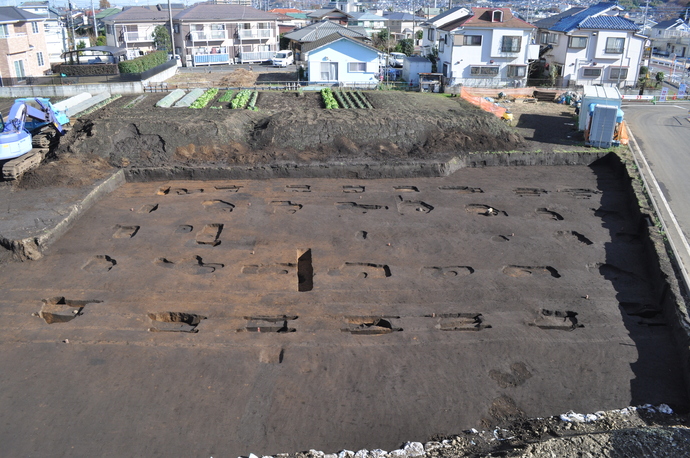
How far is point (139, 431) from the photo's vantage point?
27.7ft

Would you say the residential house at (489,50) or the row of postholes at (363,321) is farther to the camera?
the residential house at (489,50)

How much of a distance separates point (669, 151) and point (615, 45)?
608 inches

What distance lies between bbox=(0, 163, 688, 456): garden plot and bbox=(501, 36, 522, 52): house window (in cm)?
2030

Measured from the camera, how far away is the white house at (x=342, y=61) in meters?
33.8

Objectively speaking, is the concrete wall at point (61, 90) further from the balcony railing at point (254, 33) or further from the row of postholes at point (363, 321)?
the row of postholes at point (363, 321)

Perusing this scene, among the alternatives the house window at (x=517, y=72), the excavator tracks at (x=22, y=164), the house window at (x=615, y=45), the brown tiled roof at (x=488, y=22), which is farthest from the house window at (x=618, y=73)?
the excavator tracks at (x=22, y=164)

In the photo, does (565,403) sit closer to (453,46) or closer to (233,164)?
(233,164)

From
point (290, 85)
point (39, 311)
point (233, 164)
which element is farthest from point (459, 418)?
point (290, 85)

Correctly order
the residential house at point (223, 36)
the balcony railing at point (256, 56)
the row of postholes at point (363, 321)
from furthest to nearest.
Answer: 1. the balcony railing at point (256, 56)
2. the residential house at point (223, 36)
3. the row of postholes at point (363, 321)

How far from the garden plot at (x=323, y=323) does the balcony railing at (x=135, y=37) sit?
36434 millimetres

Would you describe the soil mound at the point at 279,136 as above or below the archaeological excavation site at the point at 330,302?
above

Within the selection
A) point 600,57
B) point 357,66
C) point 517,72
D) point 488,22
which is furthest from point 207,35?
point 600,57

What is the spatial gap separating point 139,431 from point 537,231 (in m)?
11.3

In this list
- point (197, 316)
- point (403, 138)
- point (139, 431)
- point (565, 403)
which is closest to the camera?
point (139, 431)
